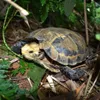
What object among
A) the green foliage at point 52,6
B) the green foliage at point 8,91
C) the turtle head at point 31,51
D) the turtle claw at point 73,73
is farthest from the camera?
the green foliage at point 52,6

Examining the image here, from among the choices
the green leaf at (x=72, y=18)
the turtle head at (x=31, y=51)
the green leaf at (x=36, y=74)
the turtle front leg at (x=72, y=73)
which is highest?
the green leaf at (x=72, y=18)

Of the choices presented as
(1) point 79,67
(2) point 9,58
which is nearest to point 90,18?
(1) point 79,67

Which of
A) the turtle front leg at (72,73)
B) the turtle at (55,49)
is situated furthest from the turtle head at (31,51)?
the turtle front leg at (72,73)

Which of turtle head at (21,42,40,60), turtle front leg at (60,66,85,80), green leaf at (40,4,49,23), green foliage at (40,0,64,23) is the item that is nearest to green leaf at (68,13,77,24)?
green foliage at (40,0,64,23)

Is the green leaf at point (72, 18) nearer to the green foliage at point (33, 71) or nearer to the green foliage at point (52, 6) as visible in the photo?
the green foliage at point (52, 6)

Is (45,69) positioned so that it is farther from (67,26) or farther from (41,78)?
(67,26)

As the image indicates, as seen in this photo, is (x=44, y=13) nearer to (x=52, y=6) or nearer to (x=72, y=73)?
(x=52, y=6)
